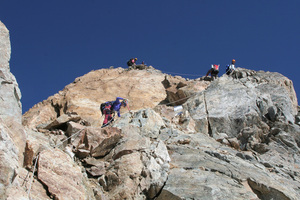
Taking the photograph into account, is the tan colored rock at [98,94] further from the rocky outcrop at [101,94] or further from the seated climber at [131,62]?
the seated climber at [131,62]

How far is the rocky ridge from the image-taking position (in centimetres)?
895

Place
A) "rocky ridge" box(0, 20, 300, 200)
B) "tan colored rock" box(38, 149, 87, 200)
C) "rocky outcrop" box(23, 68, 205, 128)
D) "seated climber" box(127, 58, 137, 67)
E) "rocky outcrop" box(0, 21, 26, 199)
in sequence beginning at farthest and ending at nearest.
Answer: "seated climber" box(127, 58, 137, 67)
"rocky outcrop" box(23, 68, 205, 128)
"rocky ridge" box(0, 20, 300, 200)
"tan colored rock" box(38, 149, 87, 200)
"rocky outcrop" box(0, 21, 26, 199)

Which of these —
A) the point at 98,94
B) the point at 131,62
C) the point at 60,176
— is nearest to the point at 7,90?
the point at 60,176

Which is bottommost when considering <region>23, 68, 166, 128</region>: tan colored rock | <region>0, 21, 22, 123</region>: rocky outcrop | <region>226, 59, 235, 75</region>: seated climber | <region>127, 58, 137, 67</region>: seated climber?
<region>0, 21, 22, 123</region>: rocky outcrop

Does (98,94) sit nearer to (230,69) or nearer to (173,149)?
(230,69)

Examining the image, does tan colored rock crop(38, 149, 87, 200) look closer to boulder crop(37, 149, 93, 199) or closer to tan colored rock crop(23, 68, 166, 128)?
boulder crop(37, 149, 93, 199)

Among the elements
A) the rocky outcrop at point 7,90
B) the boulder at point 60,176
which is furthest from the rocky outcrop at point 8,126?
the boulder at point 60,176

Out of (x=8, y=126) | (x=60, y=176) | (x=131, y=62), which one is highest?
(x=131, y=62)

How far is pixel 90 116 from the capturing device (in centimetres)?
2177

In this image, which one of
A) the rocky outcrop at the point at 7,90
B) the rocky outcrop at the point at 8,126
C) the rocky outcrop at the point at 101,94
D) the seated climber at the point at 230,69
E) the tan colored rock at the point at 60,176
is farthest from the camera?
the seated climber at the point at 230,69

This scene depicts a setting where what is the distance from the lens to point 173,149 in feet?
43.0

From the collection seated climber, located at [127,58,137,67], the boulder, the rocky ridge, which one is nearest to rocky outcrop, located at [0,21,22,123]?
the rocky ridge

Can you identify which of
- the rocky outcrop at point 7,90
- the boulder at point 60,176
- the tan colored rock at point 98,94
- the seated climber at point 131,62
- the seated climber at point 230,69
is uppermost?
the seated climber at point 131,62

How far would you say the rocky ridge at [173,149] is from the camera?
8.95 metres
